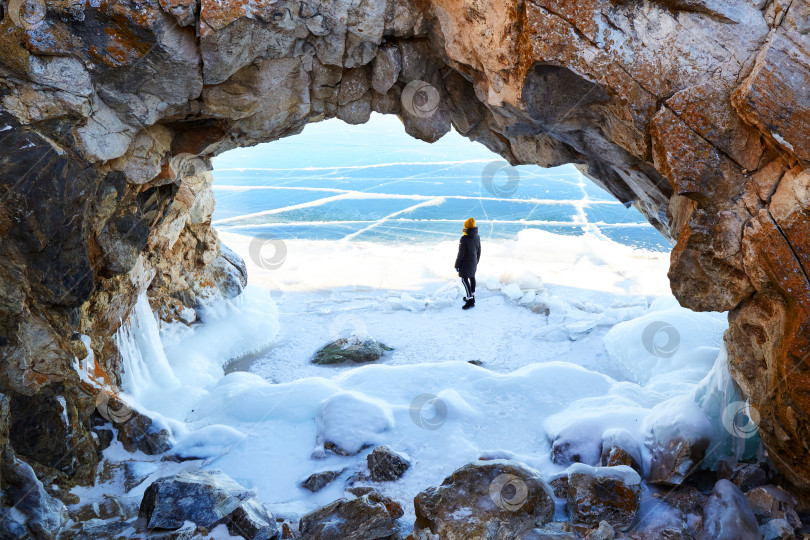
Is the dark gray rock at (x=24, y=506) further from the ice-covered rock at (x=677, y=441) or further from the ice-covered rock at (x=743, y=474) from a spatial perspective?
the ice-covered rock at (x=743, y=474)

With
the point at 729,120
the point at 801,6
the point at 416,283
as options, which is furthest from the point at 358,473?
the point at 416,283

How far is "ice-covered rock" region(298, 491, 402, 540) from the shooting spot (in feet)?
13.4

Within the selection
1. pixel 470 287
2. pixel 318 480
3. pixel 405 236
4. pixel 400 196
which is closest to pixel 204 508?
pixel 318 480

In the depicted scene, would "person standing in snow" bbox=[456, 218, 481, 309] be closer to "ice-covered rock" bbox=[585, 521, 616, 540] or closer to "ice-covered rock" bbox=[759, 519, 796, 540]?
"ice-covered rock" bbox=[585, 521, 616, 540]

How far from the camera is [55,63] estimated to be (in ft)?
14.0

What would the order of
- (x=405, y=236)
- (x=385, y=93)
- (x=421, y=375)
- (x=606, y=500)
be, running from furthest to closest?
(x=405, y=236), (x=421, y=375), (x=385, y=93), (x=606, y=500)

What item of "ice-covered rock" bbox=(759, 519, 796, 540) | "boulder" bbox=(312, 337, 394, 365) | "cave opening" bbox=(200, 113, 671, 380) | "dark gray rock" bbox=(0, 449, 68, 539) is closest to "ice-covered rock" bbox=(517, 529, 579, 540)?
"ice-covered rock" bbox=(759, 519, 796, 540)

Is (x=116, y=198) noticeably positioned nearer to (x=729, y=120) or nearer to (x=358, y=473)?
(x=358, y=473)

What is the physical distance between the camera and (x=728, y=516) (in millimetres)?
4055

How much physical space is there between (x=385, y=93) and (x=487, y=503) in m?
3.82

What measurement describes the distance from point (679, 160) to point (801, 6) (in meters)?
1.13

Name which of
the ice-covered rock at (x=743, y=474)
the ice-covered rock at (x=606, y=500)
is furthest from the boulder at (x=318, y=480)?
the ice-covered rock at (x=743, y=474)

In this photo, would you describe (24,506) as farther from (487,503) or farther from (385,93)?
(385,93)

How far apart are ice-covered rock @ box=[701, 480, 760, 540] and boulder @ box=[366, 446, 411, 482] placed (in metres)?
2.36
